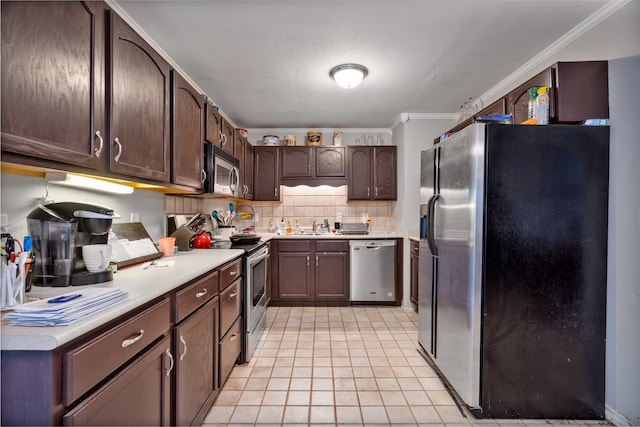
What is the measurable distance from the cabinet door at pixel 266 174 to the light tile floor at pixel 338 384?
1.75m

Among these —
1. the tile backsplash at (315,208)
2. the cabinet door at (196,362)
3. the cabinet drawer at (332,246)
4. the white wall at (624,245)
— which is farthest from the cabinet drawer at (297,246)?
the white wall at (624,245)

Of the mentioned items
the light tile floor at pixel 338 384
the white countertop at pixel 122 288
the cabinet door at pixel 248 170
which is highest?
the cabinet door at pixel 248 170

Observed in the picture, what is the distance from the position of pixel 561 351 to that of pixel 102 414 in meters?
2.12

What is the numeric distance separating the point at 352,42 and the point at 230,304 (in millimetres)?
1967

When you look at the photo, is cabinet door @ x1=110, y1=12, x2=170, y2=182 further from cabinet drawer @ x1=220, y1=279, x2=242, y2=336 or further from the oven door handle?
the oven door handle

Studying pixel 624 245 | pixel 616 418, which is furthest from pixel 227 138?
pixel 616 418

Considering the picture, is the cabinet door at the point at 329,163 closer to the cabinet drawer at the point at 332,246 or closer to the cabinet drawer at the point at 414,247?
the cabinet drawer at the point at 332,246

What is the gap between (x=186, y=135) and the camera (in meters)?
1.95

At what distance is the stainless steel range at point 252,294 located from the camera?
2.25m

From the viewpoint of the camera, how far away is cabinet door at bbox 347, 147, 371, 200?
3.93 metres

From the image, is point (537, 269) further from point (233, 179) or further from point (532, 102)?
point (233, 179)

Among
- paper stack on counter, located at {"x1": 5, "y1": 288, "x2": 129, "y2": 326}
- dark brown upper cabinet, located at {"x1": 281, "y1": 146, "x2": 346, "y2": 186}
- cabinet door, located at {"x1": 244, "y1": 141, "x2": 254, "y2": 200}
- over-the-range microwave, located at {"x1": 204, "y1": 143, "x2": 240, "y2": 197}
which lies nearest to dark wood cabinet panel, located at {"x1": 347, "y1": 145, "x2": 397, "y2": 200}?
dark brown upper cabinet, located at {"x1": 281, "y1": 146, "x2": 346, "y2": 186}

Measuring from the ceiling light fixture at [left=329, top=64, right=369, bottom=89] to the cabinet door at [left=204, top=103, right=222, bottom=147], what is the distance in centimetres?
103

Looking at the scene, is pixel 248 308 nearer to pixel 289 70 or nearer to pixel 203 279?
pixel 203 279
